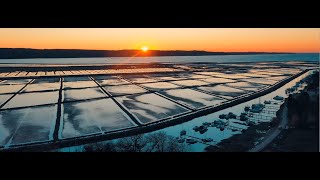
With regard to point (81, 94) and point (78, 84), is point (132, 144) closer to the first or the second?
point (81, 94)

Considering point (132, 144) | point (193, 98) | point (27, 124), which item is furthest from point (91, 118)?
point (193, 98)

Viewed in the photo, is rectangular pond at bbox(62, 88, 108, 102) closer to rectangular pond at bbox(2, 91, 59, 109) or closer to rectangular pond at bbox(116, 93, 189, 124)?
rectangular pond at bbox(2, 91, 59, 109)

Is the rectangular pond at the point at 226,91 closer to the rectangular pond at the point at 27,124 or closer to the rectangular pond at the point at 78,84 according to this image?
the rectangular pond at the point at 78,84

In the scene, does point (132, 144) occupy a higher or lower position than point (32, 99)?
lower

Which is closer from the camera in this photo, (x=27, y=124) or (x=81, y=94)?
(x=27, y=124)

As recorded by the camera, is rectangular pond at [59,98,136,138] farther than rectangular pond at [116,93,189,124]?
No

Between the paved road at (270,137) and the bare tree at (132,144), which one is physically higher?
the paved road at (270,137)

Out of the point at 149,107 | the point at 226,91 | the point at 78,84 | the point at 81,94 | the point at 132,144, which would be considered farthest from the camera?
the point at 78,84

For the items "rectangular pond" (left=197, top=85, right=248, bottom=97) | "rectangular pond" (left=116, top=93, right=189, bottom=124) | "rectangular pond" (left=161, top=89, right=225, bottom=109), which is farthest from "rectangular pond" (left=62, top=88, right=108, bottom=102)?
"rectangular pond" (left=197, top=85, right=248, bottom=97)

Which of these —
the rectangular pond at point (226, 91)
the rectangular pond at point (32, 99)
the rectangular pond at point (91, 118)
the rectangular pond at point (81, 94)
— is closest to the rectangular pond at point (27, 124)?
the rectangular pond at point (91, 118)

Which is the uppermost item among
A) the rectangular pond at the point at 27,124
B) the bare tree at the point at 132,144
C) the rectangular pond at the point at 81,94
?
the rectangular pond at the point at 81,94
